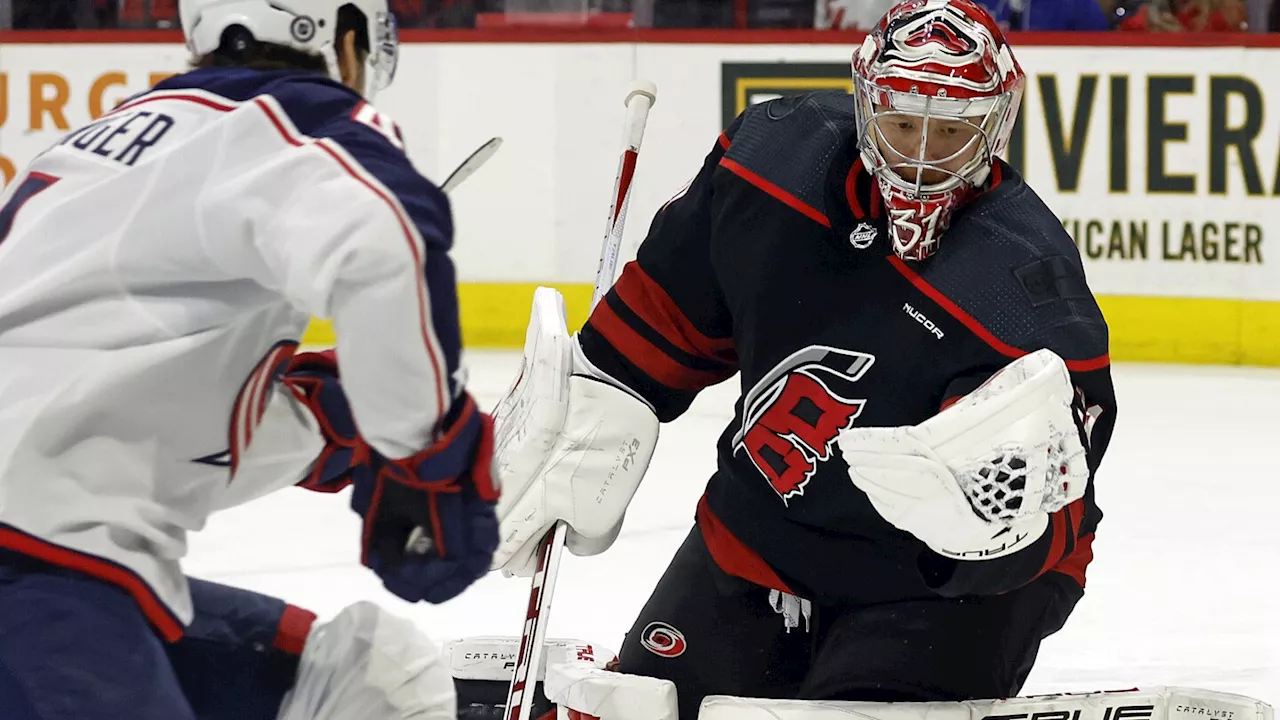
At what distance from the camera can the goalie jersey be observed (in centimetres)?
207

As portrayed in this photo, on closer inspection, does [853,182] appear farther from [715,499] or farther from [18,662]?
[18,662]

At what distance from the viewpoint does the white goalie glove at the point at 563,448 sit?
229 cm

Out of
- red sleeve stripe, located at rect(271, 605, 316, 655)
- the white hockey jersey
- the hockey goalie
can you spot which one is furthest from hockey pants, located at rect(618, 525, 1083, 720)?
the white hockey jersey

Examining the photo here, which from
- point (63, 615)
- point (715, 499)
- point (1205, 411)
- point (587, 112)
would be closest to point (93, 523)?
point (63, 615)

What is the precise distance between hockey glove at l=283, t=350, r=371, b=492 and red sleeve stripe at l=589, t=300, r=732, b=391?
2.03 ft

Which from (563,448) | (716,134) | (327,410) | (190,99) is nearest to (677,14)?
(716,134)

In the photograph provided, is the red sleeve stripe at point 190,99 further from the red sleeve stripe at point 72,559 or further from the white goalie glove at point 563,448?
the white goalie glove at point 563,448

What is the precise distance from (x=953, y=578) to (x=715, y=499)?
1.41 feet

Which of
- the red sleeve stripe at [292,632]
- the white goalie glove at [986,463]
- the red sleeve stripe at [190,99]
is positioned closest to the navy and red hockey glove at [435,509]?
the red sleeve stripe at [292,632]

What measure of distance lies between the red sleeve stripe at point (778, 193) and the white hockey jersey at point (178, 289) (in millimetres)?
835

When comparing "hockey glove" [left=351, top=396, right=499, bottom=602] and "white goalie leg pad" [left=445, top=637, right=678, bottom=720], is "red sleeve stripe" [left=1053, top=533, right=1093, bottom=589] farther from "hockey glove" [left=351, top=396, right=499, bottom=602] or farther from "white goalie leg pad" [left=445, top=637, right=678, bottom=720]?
"hockey glove" [left=351, top=396, right=499, bottom=602]

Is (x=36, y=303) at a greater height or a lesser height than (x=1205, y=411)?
greater

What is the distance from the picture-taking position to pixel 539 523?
230 centimetres

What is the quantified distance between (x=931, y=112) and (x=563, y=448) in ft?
1.95
